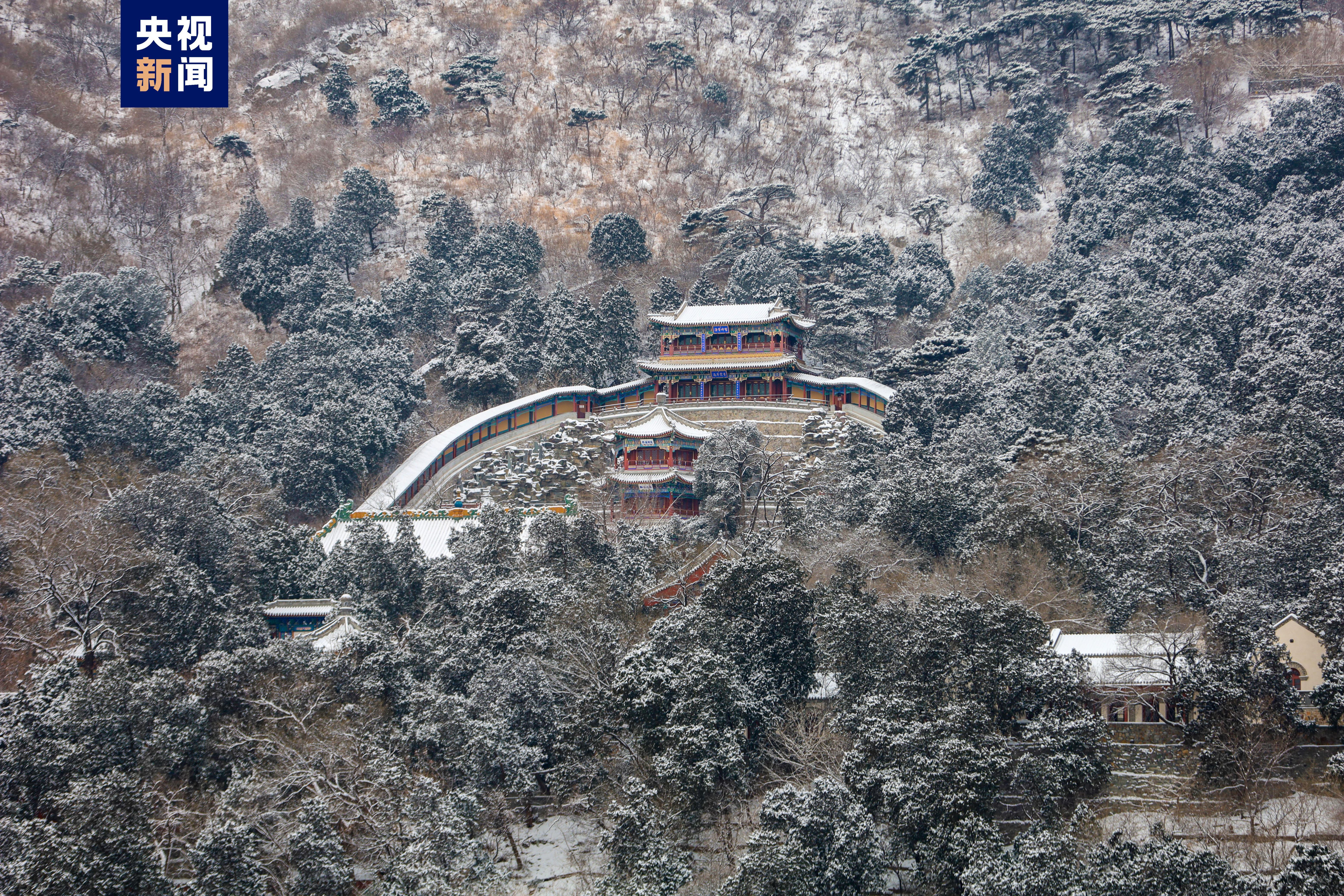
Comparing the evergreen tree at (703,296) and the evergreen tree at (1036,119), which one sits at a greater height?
the evergreen tree at (1036,119)

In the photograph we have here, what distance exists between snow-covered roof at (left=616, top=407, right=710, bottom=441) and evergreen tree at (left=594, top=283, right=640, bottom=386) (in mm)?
5533

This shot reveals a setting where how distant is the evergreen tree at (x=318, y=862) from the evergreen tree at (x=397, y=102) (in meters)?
53.4

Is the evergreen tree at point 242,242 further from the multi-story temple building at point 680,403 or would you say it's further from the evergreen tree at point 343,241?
the multi-story temple building at point 680,403

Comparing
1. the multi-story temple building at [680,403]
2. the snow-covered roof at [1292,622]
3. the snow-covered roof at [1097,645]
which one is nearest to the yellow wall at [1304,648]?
the snow-covered roof at [1292,622]

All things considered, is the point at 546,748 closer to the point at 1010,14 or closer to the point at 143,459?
the point at 143,459

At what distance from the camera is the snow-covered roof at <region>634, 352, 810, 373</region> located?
4619 centimetres

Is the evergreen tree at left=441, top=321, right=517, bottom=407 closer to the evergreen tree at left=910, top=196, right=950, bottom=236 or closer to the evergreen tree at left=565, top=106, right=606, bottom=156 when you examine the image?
the evergreen tree at left=565, top=106, right=606, bottom=156

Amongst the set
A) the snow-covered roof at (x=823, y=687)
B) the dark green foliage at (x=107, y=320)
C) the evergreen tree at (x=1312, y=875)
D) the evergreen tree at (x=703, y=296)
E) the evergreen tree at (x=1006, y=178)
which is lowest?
the evergreen tree at (x=1312, y=875)

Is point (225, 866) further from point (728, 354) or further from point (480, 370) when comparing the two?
point (728, 354)

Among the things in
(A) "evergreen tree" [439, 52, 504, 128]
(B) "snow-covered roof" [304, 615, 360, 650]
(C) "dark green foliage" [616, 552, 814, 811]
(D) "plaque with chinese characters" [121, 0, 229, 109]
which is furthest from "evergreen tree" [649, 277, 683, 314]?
(C) "dark green foliage" [616, 552, 814, 811]

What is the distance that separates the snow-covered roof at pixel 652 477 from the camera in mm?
40000

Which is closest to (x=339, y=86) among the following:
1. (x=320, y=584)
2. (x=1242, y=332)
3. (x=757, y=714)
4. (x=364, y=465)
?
(x=364, y=465)

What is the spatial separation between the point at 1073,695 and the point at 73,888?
1556 cm

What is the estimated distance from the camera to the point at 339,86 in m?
66.4
